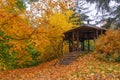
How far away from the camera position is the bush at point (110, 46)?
70.7 feet

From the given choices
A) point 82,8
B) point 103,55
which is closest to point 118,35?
point 103,55

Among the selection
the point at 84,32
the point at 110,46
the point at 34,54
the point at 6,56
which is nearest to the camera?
the point at 110,46

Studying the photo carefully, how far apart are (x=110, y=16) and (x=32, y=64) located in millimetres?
11440

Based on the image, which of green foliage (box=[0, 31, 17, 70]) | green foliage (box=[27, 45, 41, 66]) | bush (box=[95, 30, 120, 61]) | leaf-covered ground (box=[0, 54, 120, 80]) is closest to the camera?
leaf-covered ground (box=[0, 54, 120, 80])

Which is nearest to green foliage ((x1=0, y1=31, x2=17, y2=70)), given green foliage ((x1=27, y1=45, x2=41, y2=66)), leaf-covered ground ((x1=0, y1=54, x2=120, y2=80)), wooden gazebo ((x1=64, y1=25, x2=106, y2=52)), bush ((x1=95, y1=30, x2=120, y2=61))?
green foliage ((x1=27, y1=45, x2=41, y2=66))

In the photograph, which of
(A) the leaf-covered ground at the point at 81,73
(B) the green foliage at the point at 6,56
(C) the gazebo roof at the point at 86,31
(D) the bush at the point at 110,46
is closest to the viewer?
(A) the leaf-covered ground at the point at 81,73

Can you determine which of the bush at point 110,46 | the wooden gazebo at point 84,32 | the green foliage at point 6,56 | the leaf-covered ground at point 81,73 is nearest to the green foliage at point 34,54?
the green foliage at point 6,56

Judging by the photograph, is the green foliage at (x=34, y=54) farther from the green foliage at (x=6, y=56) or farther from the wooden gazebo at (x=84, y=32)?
the wooden gazebo at (x=84, y=32)

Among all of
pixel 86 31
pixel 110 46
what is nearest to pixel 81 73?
pixel 110 46

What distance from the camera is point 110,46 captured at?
22.0 m

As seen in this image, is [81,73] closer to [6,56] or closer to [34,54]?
[6,56]

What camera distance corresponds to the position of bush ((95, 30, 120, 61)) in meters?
21.5

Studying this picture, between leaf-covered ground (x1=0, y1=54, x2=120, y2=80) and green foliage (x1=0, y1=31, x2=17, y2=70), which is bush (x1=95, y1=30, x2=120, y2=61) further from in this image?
green foliage (x1=0, y1=31, x2=17, y2=70)

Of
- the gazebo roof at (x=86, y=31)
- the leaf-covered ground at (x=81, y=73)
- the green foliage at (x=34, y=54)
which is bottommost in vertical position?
the green foliage at (x=34, y=54)
